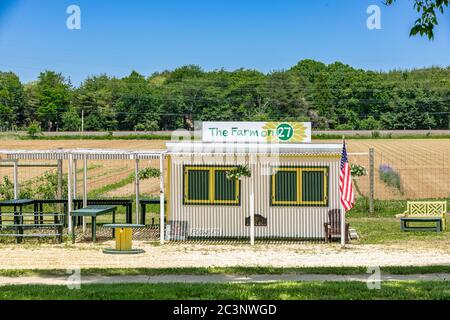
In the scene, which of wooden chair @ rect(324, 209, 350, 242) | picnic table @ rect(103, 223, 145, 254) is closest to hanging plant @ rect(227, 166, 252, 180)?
wooden chair @ rect(324, 209, 350, 242)

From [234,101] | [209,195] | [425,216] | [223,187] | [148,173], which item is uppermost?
[234,101]

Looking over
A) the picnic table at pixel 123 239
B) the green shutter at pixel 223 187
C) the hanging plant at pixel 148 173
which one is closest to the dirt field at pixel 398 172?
the hanging plant at pixel 148 173

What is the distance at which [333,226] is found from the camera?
2120 cm

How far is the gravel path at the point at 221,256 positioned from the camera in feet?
55.3

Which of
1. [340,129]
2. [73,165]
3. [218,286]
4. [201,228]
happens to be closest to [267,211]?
[201,228]

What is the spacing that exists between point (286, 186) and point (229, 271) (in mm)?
6799

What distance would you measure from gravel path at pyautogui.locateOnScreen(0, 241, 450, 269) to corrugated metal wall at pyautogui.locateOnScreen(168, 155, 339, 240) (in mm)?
1246

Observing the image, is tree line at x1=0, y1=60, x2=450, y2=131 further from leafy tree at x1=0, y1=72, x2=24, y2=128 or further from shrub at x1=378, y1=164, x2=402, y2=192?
shrub at x1=378, y1=164, x2=402, y2=192

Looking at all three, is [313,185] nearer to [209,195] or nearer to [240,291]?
[209,195]

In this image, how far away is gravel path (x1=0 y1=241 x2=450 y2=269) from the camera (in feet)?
55.3

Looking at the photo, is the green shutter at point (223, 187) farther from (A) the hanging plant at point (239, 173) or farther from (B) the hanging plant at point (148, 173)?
(B) the hanging plant at point (148, 173)

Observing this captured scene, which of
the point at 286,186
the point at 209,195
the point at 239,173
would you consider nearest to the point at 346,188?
the point at 286,186
